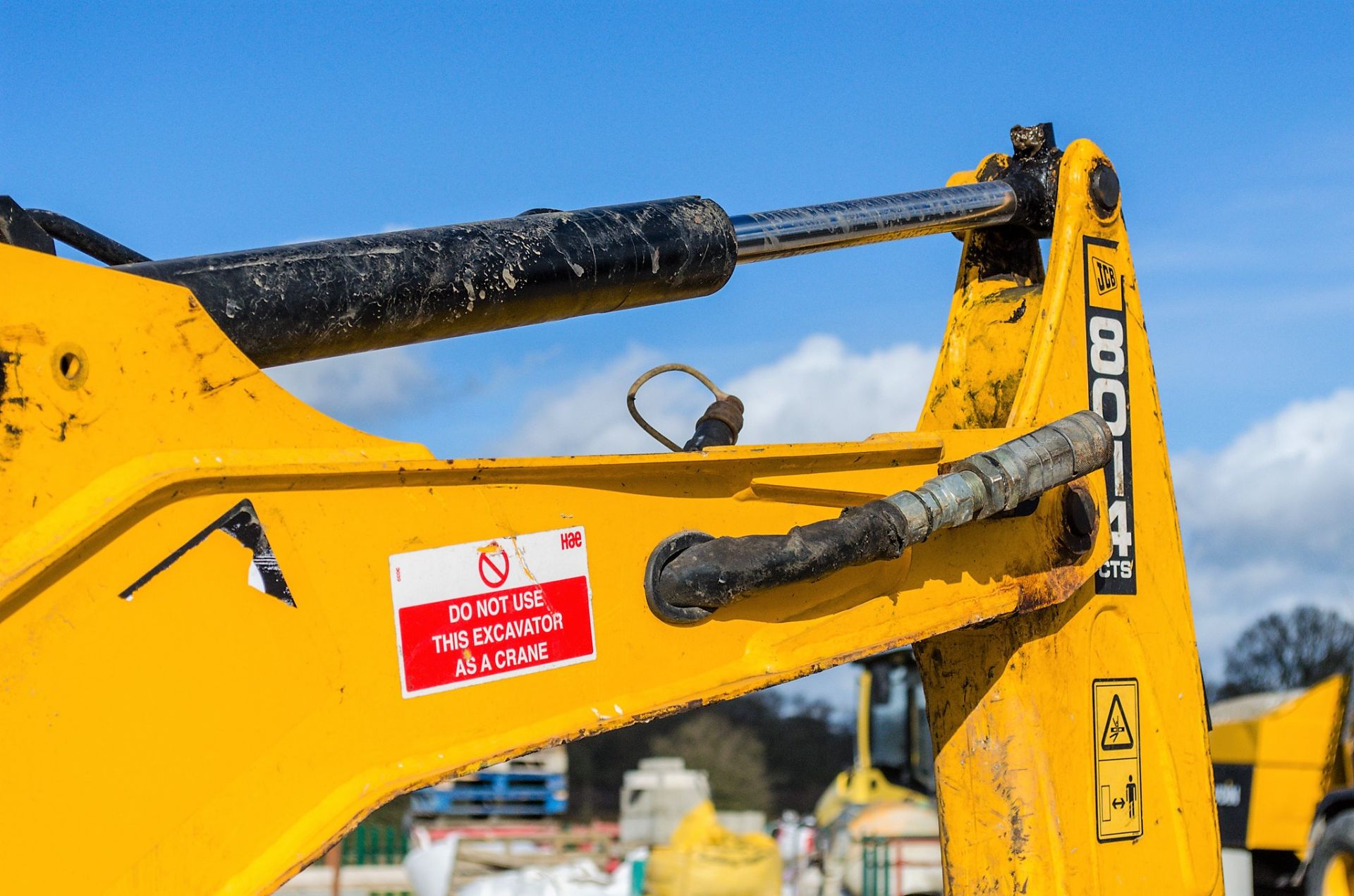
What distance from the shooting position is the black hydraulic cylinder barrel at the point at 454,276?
86.0 inches

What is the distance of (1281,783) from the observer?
9.70 meters

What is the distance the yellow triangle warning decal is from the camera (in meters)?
3.21

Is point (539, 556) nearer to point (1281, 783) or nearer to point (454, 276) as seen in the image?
point (454, 276)

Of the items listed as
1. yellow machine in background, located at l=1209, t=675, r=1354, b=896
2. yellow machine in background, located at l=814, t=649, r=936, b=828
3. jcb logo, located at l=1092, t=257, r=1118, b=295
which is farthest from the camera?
yellow machine in background, located at l=814, t=649, r=936, b=828

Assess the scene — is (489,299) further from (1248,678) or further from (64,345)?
(1248,678)

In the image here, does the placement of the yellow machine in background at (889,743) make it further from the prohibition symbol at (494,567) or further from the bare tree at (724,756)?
the bare tree at (724,756)

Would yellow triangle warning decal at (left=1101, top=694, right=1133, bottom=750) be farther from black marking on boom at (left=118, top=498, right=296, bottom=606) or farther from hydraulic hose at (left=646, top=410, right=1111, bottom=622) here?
black marking on boom at (left=118, top=498, right=296, bottom=606)

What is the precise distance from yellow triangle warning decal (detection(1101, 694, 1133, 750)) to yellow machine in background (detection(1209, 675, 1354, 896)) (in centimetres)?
687

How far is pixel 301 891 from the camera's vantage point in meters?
19.5

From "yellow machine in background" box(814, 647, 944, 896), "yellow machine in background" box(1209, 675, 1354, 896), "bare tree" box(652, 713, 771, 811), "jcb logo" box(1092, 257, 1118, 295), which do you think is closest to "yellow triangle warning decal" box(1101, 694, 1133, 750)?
"jcb logo" box(1092, 257, 1118, 295)

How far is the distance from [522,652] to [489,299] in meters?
0.60

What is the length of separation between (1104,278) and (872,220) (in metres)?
0.63

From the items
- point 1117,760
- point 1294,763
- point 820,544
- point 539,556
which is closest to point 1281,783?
point 1294,763

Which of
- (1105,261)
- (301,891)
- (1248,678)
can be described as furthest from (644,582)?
(1248,678)
